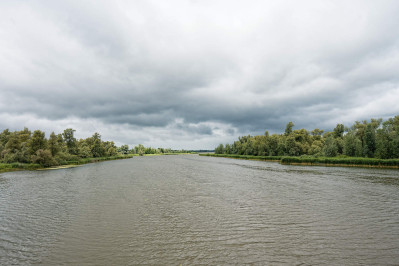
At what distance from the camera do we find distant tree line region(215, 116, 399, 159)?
88312 mm

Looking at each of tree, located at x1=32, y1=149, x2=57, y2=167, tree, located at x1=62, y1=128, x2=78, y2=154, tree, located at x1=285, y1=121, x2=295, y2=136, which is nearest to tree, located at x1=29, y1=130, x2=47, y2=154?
tree, located at x1=32, y1=149, x2=57, y2=167

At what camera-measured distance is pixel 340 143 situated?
11538cm

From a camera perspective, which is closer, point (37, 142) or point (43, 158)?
point (43, 158)

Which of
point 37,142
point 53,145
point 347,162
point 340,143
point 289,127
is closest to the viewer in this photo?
point 347,162

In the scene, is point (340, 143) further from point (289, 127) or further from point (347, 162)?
point (289, 127)

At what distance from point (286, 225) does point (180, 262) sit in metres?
10.1

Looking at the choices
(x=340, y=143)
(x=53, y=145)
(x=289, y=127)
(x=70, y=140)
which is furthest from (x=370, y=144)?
(x=70, y=140)

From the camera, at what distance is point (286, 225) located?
646 inches

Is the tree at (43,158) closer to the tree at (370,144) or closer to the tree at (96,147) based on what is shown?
the tree at (96,147)

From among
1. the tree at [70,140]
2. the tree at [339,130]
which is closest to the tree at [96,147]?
the tree at [70,140]

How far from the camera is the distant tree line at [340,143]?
88.3 meters

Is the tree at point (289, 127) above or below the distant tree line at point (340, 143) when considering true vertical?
above

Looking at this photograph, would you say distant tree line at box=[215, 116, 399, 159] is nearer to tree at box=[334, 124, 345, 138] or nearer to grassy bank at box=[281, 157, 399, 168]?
tree at box=[334, 124, 345, 138]

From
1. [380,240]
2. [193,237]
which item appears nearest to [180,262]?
[193,237]
